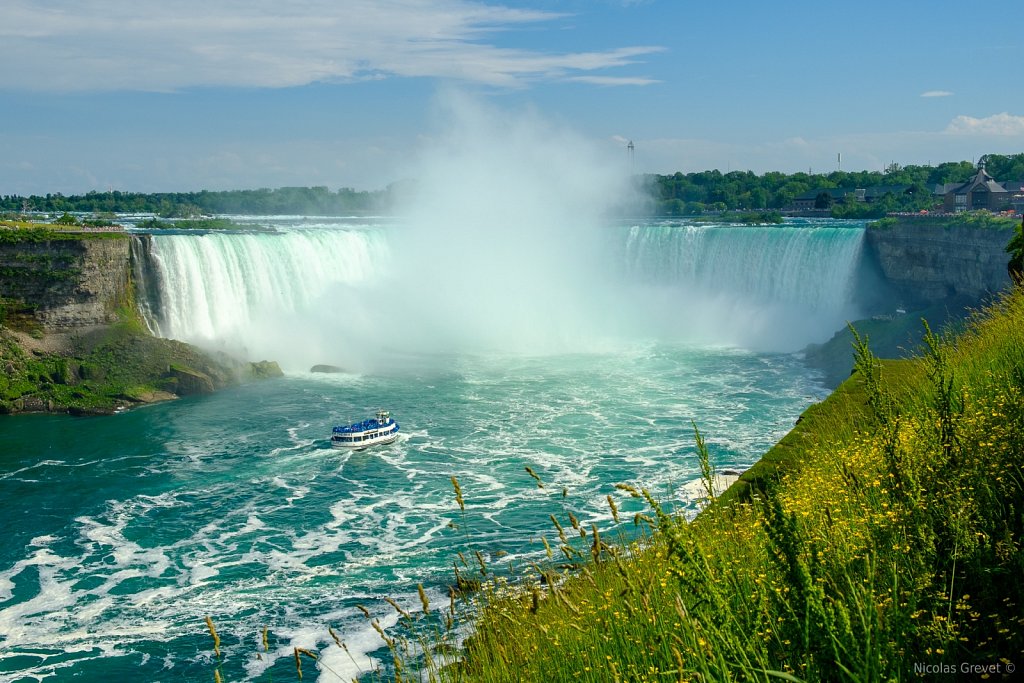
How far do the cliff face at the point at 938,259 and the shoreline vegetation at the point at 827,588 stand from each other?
3488 centimetres

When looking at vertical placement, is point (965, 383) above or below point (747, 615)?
above

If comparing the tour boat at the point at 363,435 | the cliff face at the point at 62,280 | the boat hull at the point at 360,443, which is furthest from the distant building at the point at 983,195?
the cliff face at the point at 62,280

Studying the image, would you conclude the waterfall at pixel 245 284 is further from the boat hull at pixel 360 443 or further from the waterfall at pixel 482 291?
the boat hull at pixel 360 443

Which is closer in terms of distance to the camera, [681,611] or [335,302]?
[681,611]

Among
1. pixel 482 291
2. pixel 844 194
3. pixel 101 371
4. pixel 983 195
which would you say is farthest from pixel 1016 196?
pixel 101 371

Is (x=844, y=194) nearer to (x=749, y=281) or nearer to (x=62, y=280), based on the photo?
(x=749, y=281)

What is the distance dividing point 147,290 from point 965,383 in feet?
119

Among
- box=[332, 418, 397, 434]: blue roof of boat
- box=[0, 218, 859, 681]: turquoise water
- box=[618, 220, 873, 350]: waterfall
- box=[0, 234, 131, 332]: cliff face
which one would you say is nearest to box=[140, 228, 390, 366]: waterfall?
box=[0, 218, 859, 681]: turquoise water

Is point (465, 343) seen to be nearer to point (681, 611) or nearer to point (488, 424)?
point (488, 424)

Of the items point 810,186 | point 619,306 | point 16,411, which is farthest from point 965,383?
point 810,186

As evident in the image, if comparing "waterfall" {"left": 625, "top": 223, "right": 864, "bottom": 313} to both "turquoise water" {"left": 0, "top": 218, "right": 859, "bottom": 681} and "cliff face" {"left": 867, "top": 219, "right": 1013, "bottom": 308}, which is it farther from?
"turquoise water" {"left": 0, "top": 218, "right": 859, "bottom": 681}

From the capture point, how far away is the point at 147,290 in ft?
124

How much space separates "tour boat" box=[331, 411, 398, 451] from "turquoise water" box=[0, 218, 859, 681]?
389 millimetres

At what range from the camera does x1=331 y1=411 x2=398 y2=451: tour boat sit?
82.8ft
